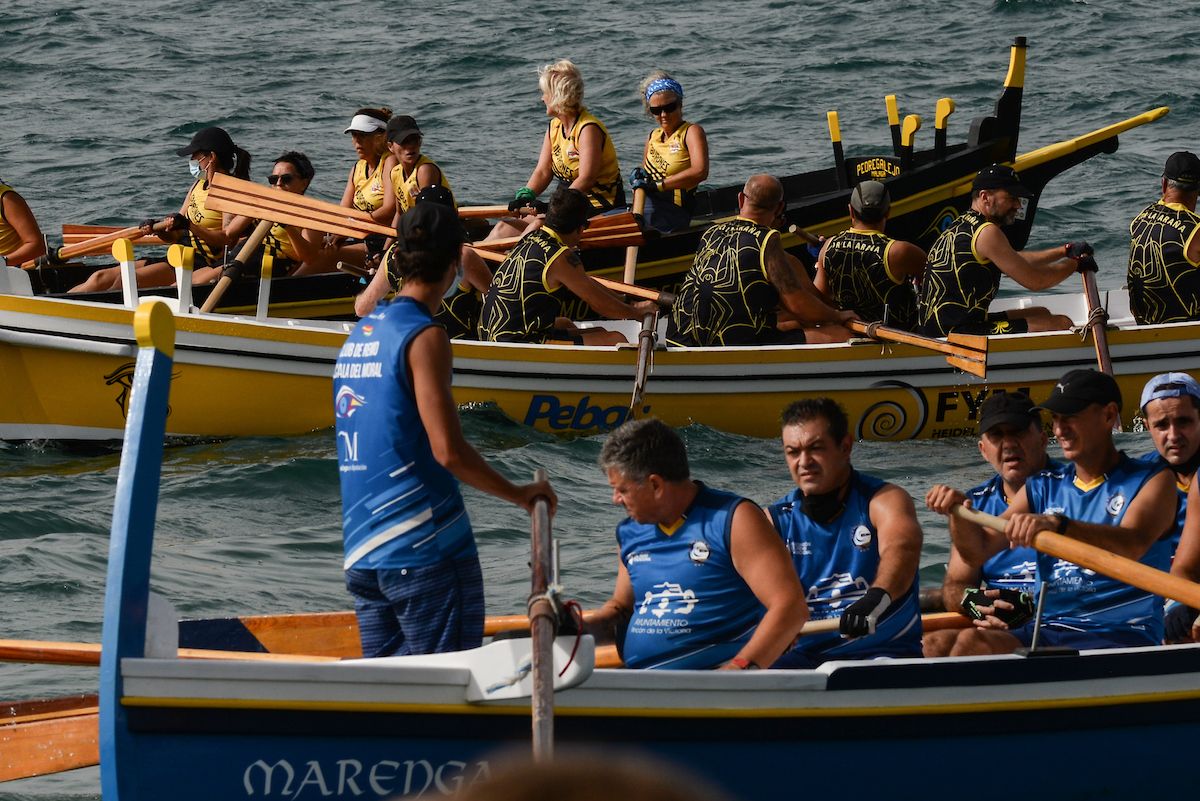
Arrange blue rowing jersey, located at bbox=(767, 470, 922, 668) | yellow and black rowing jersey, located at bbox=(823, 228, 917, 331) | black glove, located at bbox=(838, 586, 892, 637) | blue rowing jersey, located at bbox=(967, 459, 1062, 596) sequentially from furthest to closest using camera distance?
yellow and black rowing jersey, located at bbox=(823, 228, 917, 331) → blue rowing jersey, located at bbox=(967, 459, 1062, 596) → blue rowing jersey, located at bbox=(767, 470, 922, 668) → black glove, located at bbox=(838, 586, 892, 637)

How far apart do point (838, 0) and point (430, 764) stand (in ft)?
73.4

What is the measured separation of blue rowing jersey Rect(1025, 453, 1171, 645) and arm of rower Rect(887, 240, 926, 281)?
4486 mm

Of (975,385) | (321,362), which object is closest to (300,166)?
(321,362)

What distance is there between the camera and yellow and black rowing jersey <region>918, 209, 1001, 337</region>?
32.1 feet

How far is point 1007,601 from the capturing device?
5734 millimetres

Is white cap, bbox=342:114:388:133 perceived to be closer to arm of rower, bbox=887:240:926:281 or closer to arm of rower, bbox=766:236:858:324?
arm of rower, bbox=766:236:858:324

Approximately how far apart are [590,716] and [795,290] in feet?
17.7

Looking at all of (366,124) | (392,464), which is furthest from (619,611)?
(366,124)

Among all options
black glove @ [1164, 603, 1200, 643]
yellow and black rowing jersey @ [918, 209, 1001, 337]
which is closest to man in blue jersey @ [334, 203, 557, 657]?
black glove @ [1164, 603, 1200, 643]

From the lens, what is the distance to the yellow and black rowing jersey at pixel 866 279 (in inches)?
396

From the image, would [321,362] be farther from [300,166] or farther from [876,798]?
[876,798]

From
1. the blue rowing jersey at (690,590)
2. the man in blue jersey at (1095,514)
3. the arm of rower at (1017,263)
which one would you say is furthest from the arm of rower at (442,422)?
the arm of rower at (1017,263)

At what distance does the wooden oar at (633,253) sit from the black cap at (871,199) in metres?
1.41

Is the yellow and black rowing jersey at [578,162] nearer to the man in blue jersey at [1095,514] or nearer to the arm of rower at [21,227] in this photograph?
the arm of rower at [21,227]
